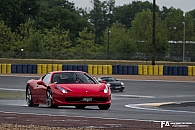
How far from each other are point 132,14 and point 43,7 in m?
34.6

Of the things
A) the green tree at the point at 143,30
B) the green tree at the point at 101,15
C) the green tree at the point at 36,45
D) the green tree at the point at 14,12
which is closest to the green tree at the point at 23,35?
the green tree at the point at 14,12

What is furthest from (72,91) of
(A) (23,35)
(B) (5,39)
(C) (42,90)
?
(A) (23,35)

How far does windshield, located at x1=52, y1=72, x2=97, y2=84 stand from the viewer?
18.2 meters

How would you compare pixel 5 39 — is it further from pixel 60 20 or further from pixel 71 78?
pixel 71 78

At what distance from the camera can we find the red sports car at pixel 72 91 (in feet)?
57.0

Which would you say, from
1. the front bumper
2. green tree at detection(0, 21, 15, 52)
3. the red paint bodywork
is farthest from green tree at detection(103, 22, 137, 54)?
the front bumper

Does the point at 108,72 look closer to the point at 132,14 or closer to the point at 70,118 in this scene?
the point at 70,118

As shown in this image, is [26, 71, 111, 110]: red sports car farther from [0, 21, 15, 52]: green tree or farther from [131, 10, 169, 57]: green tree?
[131, 10, 169, 57]: green tree

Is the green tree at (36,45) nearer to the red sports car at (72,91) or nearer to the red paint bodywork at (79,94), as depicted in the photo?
the red sports car at (72,91)

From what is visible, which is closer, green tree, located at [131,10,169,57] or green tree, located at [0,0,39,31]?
green tree, located at [131,10,169,57]

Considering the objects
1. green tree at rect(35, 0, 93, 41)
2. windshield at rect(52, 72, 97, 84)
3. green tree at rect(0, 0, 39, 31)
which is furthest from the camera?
green tree at rect(35, 0, 93, 41)

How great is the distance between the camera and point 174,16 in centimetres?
11256

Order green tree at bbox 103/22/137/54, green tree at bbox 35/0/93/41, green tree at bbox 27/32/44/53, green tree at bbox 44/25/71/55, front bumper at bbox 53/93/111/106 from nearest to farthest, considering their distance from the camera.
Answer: front bumper at bbox 53/93/111/106 < green tree at bbox 27/32/44/53 < green tree at bbox 103/22/137/54 < green tree at bbox 44/25/71/55 < green tree at bbox 35/0/93/41

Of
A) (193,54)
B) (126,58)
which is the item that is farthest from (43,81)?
(193,54)
